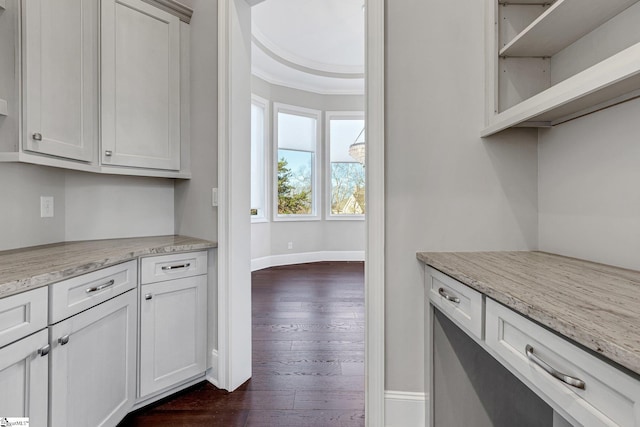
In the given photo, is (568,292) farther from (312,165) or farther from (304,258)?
(312,165)

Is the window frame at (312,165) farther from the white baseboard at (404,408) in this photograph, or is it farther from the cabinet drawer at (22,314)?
the cabinet drawer at (22,314)

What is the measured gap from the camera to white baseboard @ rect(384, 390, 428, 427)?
1468 mm

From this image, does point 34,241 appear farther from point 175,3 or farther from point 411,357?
point 411,357

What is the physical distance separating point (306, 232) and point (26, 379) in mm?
4671

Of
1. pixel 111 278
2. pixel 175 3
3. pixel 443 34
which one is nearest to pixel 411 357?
pixel 111 278

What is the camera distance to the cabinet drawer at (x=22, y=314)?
91 cm

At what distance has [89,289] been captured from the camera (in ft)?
Result: 4.15

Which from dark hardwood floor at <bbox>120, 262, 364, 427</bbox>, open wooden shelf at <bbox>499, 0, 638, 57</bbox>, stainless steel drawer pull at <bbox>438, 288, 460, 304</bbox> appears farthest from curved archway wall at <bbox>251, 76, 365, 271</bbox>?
open wooden shelf at <bbox>499, 0, 638, 57</bbox>

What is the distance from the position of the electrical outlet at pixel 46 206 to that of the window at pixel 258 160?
3.25m

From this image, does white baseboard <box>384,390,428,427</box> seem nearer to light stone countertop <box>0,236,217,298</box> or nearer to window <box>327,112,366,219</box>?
light stone countertop <box>0,236,217,298</box>

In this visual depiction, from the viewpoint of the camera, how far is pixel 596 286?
85 centimetres

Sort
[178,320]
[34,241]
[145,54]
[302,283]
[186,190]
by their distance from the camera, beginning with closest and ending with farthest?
[34,241]
[178,320]
[145,54]
[186,190]
[302,283]

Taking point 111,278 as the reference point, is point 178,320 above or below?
below

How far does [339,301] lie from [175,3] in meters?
2.96
